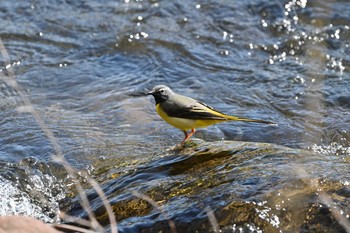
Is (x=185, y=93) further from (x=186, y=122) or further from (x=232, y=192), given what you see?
(x=232, y=192)

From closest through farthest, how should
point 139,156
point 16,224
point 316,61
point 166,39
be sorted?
1. point 16,224
2. point 139,156
3. point 316,61
4. point 166,39

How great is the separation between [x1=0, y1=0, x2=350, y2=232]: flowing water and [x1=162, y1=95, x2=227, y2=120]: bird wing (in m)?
0.25

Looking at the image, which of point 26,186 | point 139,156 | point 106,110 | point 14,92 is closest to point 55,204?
point 26,186

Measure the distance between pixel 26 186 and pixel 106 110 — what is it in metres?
2.59

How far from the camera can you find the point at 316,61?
10258mm

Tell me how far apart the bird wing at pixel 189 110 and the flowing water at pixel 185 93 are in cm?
25

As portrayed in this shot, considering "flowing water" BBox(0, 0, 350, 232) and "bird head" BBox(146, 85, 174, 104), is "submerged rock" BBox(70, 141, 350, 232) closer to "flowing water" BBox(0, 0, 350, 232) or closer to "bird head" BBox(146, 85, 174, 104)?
"flowing water" BBox(0, 0, 350, 232)

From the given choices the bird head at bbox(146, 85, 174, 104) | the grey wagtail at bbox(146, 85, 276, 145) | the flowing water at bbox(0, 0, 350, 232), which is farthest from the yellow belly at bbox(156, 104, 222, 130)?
the flowing water at bbox(0, 0, 350, 232)

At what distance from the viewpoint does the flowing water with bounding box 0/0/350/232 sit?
5.10 metres

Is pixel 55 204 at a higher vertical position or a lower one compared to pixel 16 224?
lower

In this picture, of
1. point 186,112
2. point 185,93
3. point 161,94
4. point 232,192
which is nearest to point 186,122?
point 186,112

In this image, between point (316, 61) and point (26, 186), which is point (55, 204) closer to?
point (26, 186)

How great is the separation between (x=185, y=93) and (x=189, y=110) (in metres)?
2.94

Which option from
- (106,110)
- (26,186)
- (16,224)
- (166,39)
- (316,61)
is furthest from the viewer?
(166,39)
